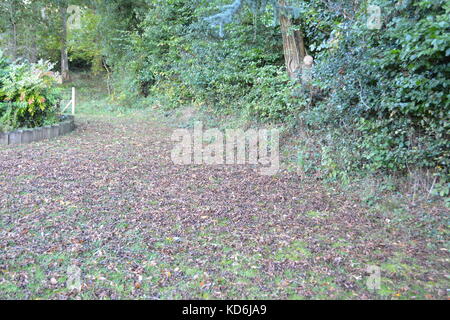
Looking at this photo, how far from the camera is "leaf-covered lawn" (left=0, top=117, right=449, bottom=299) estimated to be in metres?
2.69

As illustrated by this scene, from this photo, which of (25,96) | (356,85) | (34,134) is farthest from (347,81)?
(25,96)

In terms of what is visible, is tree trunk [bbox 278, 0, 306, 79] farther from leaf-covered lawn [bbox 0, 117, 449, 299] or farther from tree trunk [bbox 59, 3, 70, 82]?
tree trunk [bbox 59, 3, 70, 82]

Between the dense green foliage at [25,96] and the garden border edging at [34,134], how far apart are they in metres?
0.20

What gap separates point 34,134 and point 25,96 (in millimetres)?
829

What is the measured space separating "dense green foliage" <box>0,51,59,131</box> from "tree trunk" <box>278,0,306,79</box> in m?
5.18

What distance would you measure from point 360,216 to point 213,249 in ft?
6.10

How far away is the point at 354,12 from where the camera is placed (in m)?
5.07

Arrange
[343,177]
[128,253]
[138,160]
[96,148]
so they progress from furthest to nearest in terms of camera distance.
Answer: [96,148]
[138,160]
[343,177]
[128,253]

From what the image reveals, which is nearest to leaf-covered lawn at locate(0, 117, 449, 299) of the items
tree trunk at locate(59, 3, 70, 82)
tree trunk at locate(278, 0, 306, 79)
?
tree trunk at locate(278, 0, 306, 79)

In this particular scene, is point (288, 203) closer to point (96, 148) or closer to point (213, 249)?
point (213, 249)

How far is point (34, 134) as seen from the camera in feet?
23.7

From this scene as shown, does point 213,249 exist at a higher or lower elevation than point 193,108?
lower

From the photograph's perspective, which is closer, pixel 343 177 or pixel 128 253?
pixel 128 253

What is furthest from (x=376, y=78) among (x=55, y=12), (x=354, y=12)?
(x=55, y=12)
